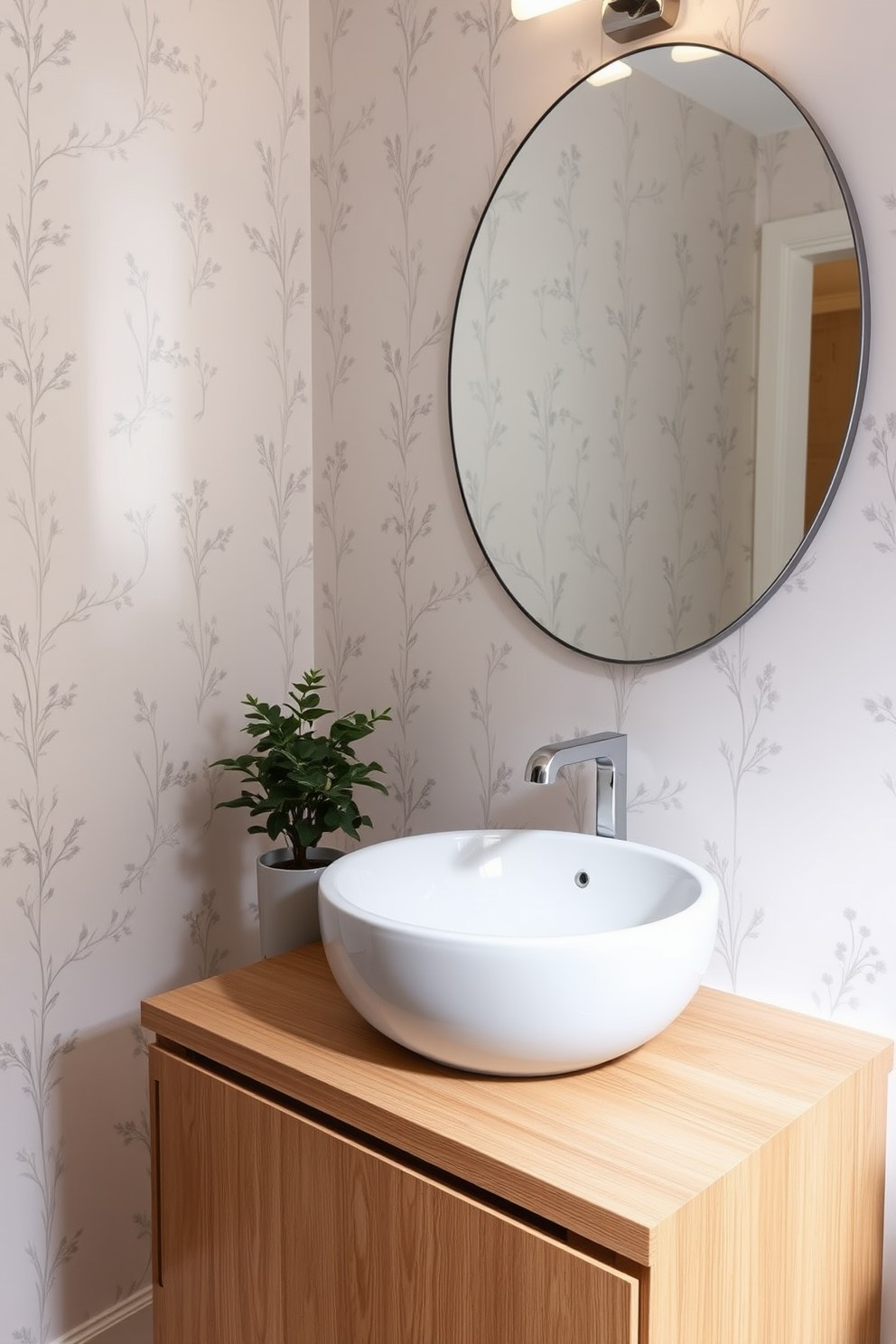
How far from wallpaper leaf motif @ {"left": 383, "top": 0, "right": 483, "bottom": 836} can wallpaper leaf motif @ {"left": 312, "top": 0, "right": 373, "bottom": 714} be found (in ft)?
0.32

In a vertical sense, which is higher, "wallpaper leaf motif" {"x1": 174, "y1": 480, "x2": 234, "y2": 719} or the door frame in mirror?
the door frame in mirror

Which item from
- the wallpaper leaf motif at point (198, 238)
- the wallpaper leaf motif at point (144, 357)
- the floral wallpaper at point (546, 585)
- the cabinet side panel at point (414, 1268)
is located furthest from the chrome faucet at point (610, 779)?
the wallpaper leaf motif at point (198, 238)

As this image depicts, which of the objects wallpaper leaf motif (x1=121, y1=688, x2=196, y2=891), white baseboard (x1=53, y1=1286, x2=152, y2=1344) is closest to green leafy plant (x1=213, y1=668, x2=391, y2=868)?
wallpaper leaf motif (x1=121, y1=688, x2=196, y2=891)

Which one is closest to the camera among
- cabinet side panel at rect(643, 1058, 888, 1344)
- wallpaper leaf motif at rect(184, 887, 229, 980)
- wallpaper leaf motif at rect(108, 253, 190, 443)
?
cabinet side panel at rect(643, 1058, 888, 1344)

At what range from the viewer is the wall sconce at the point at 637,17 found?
52.6 inches

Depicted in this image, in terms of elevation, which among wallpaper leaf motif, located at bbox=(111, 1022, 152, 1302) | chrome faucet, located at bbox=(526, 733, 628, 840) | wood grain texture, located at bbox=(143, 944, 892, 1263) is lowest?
wallpaper leaf motif, located at bbox=(111, 1022, 152, 1302)

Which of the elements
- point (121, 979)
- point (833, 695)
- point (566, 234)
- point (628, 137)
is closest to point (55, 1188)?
point (121, 979)

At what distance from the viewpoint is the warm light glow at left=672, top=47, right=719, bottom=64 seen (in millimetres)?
1312

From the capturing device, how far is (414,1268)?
1.05m

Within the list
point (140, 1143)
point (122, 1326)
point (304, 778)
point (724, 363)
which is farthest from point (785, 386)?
point (122, 1326)

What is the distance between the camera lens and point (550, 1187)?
929 millimetres

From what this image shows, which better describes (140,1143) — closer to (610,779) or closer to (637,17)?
(610,779)

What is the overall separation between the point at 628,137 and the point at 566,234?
0.14m

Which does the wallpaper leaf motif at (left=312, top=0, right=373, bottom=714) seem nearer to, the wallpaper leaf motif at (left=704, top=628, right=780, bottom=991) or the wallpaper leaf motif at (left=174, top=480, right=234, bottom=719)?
the wallpaper leaf motif at (left=174, top=480, right=234, bottom=719)
